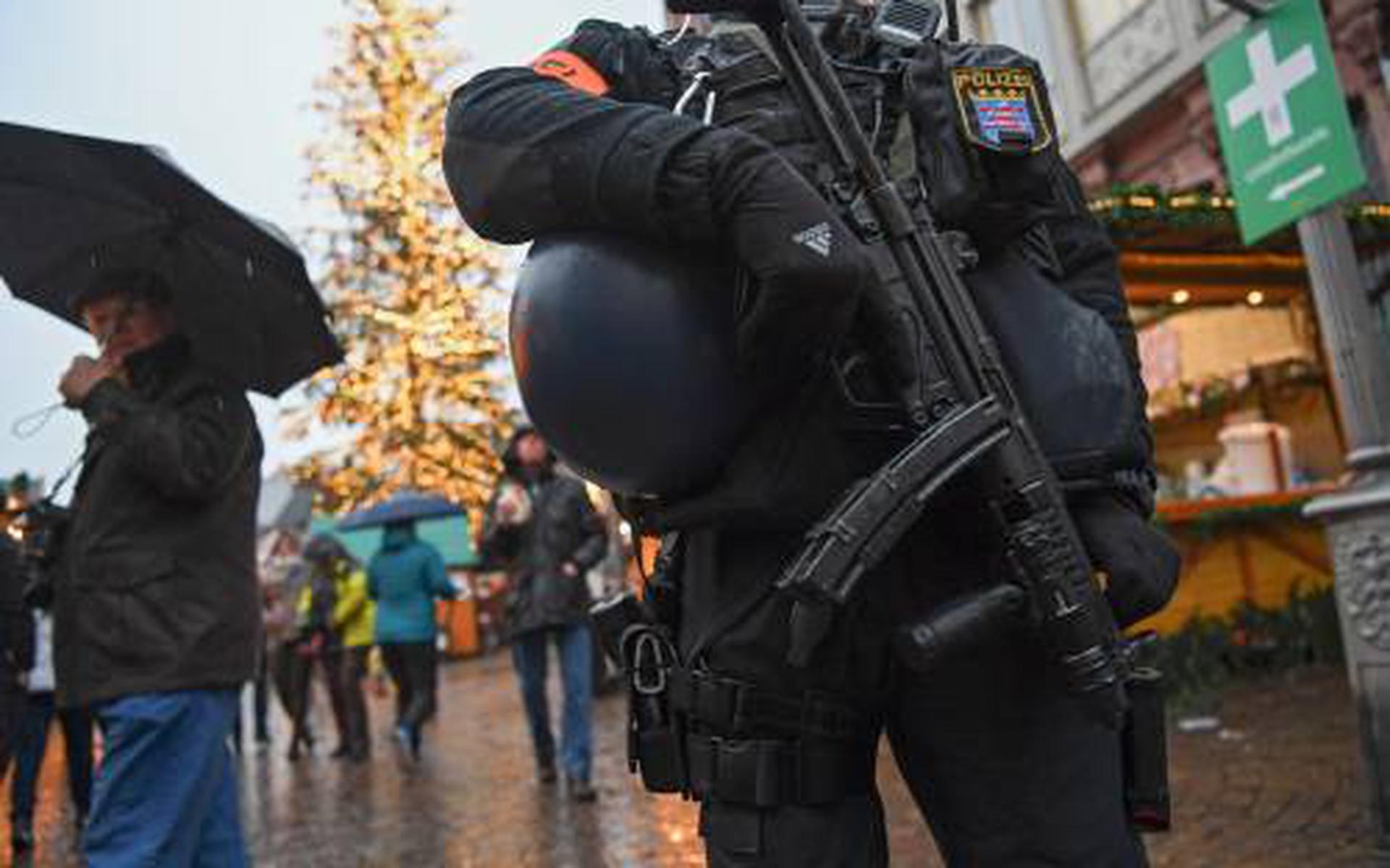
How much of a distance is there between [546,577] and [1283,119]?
14.2 ft

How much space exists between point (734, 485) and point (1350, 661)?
11.1ft

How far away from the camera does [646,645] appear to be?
1761 millimetres

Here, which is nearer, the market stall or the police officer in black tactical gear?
the police officer in black tactical gear

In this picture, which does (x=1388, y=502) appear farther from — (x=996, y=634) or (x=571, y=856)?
(x=571, y=856)

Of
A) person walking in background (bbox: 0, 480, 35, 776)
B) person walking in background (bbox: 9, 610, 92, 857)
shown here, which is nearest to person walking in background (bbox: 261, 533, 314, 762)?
person walking in background (bbox: 9, 610, 92, 857)

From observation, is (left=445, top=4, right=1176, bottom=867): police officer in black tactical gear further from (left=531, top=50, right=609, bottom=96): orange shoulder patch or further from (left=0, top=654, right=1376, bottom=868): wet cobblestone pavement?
(left=0, top=654, right=1376, bottom=868): wet cobblestone pavement

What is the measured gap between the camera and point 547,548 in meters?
6.77

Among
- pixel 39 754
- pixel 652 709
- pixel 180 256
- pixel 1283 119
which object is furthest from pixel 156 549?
pixel 39 754

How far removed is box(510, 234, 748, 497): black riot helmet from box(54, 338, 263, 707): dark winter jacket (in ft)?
5.90

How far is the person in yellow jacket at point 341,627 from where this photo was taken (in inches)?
389

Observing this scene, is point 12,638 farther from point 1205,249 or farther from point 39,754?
point 1205,249

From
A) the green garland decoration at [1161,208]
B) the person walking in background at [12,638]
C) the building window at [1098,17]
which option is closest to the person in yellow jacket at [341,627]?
the person walking in background at [12,638]

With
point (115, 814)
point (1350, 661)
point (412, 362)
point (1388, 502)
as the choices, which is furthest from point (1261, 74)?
point (412, 362)

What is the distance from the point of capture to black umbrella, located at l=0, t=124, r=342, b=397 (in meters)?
3.30
